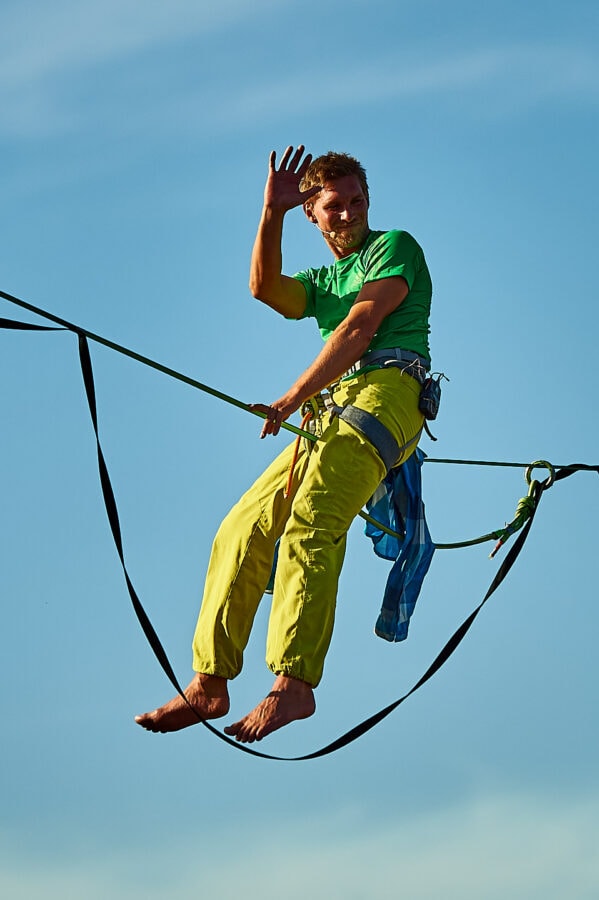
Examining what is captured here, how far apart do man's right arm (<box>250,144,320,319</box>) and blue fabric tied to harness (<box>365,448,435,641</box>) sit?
1010 millimetres

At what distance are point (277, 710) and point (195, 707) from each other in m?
0.57

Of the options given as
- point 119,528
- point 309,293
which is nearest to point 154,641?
point 119,528

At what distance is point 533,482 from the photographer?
410 inches

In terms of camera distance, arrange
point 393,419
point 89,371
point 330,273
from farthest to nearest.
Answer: point 330,273 < point 393,419 < point 89,371

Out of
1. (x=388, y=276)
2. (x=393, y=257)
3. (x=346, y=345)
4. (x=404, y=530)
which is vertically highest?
(x=393, y=257)

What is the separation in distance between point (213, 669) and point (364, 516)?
121 cm

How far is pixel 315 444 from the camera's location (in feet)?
30.1

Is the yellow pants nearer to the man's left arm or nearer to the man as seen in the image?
the man

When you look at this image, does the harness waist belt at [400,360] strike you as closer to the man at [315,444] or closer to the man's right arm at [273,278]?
the man at [315,444]

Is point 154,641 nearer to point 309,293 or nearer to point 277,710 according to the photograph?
point 277,710

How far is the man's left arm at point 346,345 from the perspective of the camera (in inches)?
347

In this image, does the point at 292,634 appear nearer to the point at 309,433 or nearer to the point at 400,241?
the point at 309,433

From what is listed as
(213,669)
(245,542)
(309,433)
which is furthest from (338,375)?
(213,669)

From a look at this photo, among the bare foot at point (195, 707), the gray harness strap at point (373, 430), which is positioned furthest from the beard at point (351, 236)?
the bare foot at point (195, 707)
